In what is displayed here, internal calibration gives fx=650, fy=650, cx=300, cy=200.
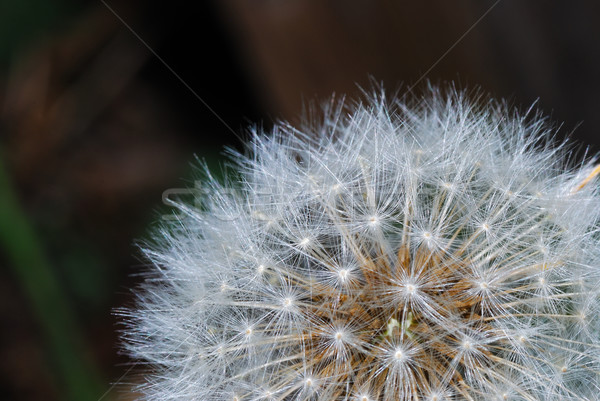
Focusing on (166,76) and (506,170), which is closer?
(506,170)

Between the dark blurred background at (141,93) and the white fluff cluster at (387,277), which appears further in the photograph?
the dark blurred background at (141,93)

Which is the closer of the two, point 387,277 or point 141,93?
point 387,277

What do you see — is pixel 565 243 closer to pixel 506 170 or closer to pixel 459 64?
pixel 506 170

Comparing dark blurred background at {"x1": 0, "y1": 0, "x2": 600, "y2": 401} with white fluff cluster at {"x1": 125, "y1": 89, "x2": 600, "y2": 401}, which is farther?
dark blurred background at {"x1": 0, "y1": 0, "x2": 600, "y2": 401}

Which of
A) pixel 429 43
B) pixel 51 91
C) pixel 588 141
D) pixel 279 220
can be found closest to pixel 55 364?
pixel 51 91

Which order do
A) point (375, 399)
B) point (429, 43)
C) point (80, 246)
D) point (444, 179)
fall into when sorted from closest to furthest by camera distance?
point (375, 399), point (444, 179), point (429, 43), point (80, 246)
